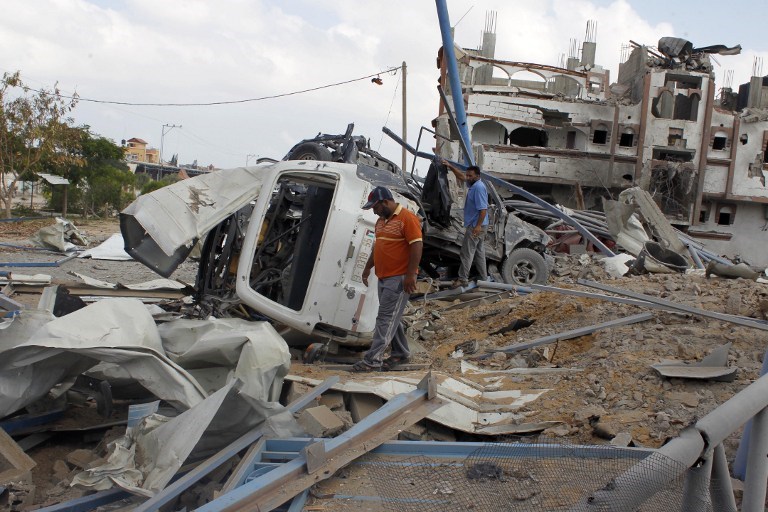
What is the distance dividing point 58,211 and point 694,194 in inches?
1162

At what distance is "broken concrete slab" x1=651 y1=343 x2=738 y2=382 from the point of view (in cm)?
463

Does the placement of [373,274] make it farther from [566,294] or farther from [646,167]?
[646,167]

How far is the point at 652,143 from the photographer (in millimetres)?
31734

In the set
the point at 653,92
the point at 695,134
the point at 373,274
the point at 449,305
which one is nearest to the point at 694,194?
the point at 695,134

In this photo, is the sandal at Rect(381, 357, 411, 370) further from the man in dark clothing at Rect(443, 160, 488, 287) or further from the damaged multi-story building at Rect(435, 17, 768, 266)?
the damaged multi-story building at Rect(435, 17, 768, 266)

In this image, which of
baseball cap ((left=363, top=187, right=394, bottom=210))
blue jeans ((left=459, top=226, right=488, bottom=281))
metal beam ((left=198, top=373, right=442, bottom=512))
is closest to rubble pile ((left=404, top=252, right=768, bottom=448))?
blue jeans ((left=459, top=226, right=488, bottom=281))

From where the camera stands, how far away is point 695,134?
3184cm

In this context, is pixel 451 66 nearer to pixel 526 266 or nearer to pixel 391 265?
pixel 526 266

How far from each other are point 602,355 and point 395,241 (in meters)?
2.04

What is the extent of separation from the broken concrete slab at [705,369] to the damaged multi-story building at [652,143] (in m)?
26.3

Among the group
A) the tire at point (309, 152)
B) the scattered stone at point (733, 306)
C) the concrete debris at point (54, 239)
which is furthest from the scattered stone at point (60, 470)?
the concrete debris at point (54, 239)

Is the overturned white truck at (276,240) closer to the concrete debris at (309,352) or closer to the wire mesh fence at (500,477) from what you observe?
the concrete debris at (309,352)

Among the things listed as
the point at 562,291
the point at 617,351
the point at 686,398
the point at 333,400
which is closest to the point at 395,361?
the point at 333,400

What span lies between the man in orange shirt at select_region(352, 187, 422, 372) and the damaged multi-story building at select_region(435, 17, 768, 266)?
83.9 feet
